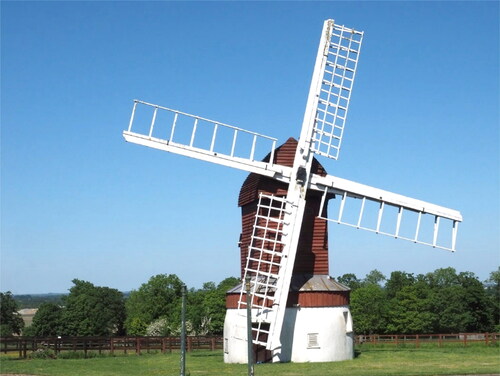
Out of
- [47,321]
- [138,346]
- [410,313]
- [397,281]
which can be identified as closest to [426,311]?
[410,313]

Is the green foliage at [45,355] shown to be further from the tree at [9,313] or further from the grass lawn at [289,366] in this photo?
the tree at [9,313]

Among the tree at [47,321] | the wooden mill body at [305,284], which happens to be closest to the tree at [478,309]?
the tree at [47,321]

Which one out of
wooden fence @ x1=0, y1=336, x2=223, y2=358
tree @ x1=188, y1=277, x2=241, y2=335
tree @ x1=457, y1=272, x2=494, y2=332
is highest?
tree @ x1=457, y1=272, x2=494, y2=332

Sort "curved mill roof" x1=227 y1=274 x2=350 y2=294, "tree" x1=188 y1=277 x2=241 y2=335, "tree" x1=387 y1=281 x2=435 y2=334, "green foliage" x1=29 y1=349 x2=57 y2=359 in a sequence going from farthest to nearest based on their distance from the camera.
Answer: "tree" x1=387 y1=281 x2=435 y2=334
"tree" x1=188 y1=277 x2=241 y2=335
"green foliage" x1=29 y1=349 x2=57 y2=359
"curved mill roof" x1=227 y1=274 x2=350 y2=294

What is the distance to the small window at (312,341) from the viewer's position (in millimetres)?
28859

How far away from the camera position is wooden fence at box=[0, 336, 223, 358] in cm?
3494

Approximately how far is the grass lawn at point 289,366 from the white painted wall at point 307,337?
82 cm

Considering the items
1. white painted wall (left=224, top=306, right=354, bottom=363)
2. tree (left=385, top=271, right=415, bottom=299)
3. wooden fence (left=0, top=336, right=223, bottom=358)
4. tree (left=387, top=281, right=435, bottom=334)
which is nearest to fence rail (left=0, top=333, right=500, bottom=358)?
wooden fence (left=0, top=336, right=223, bottom=358)

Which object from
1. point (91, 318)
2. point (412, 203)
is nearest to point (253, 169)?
point (412, 203)

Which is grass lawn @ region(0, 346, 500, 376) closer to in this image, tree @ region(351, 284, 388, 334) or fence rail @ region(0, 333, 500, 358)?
fence rail @ region(0, 333, 500, 358)

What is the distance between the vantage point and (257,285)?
1109 inches

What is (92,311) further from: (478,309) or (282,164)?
(282,164)

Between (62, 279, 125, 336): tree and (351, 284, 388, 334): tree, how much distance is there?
80.0 ft

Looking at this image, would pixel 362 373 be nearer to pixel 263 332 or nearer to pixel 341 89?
pixel 263 332
